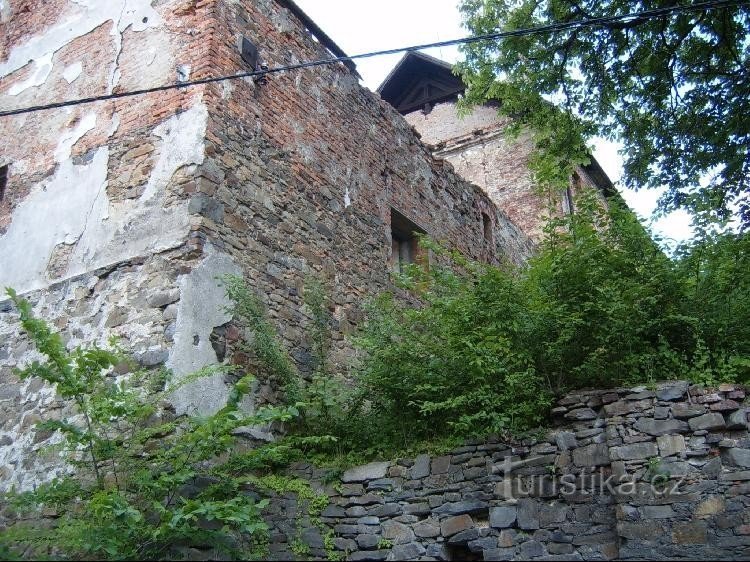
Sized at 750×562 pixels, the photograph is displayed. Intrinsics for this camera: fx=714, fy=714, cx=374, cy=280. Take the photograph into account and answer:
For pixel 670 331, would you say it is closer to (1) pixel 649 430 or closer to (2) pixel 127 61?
(1) pixel 649 430

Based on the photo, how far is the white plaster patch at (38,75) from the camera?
8078 millimetres

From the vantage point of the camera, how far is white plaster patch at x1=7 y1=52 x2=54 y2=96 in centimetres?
808

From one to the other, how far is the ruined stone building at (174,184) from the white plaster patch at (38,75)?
0.02 metres

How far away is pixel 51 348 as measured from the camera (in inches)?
192

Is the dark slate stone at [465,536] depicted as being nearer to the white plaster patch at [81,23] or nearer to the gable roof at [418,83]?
the white plaster patch at [81,23]

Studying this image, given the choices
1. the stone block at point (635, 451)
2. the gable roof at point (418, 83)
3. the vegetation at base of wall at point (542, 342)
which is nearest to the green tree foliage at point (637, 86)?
the vegetation at base of wall at point (542, 342)

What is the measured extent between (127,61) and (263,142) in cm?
166

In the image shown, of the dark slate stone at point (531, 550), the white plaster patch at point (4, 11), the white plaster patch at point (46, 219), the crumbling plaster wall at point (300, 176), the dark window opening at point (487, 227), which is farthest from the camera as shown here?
the dark window opening at point (487, 227)

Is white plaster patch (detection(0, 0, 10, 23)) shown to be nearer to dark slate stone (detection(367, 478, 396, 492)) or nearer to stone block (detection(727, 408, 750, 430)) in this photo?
dark slate stone (detection(367, 478, 396, 492))

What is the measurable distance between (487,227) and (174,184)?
6.91 meters

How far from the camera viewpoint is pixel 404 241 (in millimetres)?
9977

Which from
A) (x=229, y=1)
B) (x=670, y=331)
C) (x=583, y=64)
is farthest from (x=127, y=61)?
(x=670, y=331)

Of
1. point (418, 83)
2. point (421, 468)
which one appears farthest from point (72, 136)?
point (418, 83)

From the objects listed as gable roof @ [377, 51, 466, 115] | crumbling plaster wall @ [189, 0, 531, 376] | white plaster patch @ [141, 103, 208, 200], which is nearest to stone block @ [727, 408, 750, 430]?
crumbling plaster wall @ [189, 0, 531, 376]
